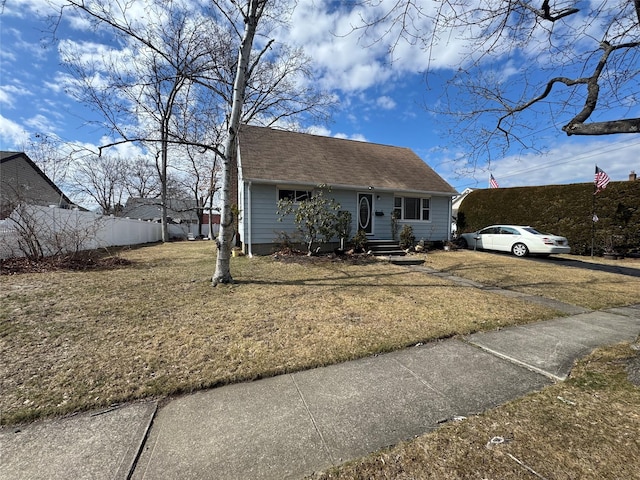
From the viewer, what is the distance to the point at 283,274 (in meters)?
7.72

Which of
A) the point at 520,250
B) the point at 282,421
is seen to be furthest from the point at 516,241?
the point at 282,421

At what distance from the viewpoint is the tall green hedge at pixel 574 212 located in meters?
12.6

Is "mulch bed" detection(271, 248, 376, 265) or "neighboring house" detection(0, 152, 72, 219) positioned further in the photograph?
"neighboring house" detection(0, 152, 72, 219)

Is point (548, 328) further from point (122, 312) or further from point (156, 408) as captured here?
point (122, 312)

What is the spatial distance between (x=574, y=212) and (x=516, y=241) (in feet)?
13.9

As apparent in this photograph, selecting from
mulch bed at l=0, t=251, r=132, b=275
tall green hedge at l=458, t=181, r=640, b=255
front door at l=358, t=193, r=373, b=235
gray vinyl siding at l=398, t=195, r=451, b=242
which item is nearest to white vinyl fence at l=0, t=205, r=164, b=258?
mulch bed at l=0, t=251, r=132, b=275

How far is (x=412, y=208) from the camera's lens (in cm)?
1373

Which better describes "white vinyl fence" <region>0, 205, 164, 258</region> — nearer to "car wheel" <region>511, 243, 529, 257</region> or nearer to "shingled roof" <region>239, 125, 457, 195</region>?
"shingled roof" <region>239, 125, 457, 195</region>

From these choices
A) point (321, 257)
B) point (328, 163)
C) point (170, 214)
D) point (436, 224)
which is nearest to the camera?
point (321, 257)

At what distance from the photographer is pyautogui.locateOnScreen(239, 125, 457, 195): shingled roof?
35.9 feet

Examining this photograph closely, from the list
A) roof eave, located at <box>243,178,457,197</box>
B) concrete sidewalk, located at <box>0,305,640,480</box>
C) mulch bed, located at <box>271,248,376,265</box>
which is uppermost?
roof eave, located at <box>243,178,457,197</box>

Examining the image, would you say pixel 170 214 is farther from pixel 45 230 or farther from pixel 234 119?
pixel 234 119

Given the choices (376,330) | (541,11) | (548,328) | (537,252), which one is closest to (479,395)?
(376,330)

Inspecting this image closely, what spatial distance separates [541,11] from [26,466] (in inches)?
281
